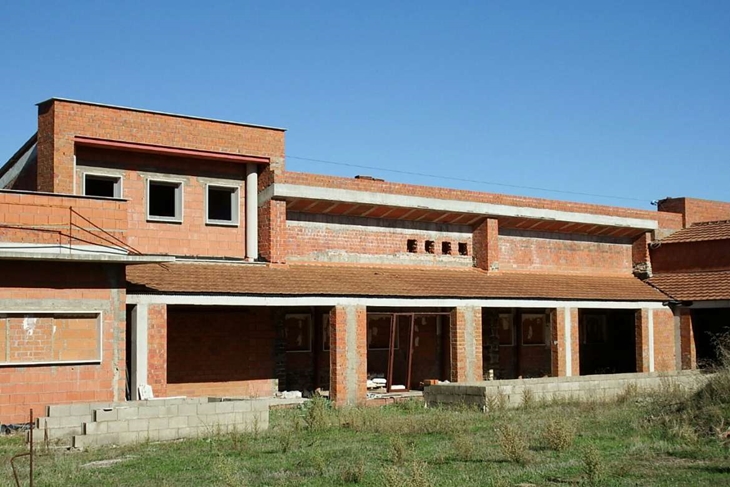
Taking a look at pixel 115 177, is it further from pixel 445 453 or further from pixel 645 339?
pixel 645 339

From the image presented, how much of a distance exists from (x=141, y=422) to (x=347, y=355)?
8313mm

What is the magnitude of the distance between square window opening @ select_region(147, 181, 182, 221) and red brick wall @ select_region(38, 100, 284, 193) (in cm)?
113

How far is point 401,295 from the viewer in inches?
952

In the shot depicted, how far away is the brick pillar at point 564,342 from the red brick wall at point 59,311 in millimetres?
14182

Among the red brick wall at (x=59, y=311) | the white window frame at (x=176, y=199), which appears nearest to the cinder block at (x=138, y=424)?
the red brick wall at (x=59, y=311)

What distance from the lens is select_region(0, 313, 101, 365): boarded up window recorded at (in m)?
18.0

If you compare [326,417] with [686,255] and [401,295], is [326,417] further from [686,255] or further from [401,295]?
[686,255]

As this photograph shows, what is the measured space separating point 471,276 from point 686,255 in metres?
9.44

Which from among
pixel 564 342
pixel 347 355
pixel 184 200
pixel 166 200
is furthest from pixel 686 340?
pixel 166 200

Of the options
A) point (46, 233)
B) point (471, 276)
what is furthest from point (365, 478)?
point (471, 276)

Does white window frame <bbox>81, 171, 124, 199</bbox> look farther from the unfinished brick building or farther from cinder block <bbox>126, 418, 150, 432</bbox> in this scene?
cinder block <bbox>126, 418, 150, 432</bbox>

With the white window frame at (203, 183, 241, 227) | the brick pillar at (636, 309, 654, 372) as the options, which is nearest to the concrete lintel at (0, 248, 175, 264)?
the white window frame at (203, 183, 241, 227)

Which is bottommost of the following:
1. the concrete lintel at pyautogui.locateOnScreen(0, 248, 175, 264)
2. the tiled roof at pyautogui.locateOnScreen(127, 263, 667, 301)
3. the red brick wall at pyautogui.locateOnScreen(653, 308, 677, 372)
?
the red brick wall at pyautogui.locateOnScreen(653, 308, 677, 372)

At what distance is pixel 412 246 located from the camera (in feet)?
91.1
